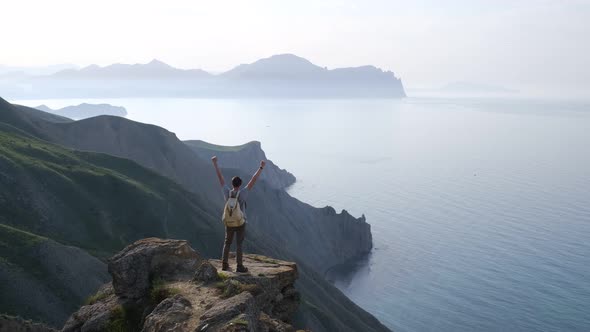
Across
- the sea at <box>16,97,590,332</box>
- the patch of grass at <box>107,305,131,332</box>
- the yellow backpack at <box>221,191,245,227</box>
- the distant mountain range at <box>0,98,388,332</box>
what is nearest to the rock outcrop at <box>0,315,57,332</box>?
the patch of grass at <box>107,305,131,332</box>

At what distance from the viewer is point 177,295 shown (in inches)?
623

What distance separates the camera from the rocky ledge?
14.4m

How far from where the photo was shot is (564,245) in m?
105

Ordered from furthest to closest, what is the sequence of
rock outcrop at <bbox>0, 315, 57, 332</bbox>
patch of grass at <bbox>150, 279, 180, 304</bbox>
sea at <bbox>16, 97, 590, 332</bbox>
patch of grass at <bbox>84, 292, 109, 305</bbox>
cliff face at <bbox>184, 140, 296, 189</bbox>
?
cliff face at <bbox>184, 140, 296, 189</bbox> → sea at <bbox>16, 97, 590, 332</bbox> → patch of grass at <bbox>84, 292, 109, 305</bbox> → patch of grass at <bbox>150, 279, 180, 304</bbox> → rock outcrop at <bbox>0, 315, 57, 332</bbox>

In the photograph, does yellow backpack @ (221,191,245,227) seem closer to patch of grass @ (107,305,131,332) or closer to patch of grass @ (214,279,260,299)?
patch of grass @ (214,279,260,299)

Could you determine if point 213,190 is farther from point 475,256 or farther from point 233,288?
point 233,288

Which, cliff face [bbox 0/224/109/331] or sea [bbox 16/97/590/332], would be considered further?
sea [bbox 16/97/590/332]

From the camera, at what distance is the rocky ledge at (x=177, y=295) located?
14.4m

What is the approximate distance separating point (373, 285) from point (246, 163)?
95055 mm

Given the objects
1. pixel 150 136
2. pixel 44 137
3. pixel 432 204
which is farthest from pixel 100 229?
pixel 432 204

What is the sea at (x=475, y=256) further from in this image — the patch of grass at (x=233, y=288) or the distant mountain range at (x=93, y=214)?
the patch of grass at (x=233, y=288)

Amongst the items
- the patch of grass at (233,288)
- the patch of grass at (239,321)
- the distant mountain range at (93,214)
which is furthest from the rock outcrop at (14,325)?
the distant mountain range at (93,214)

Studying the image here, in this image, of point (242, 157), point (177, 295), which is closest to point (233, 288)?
point (177, 295)

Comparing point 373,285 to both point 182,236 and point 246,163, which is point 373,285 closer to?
point 182,236
